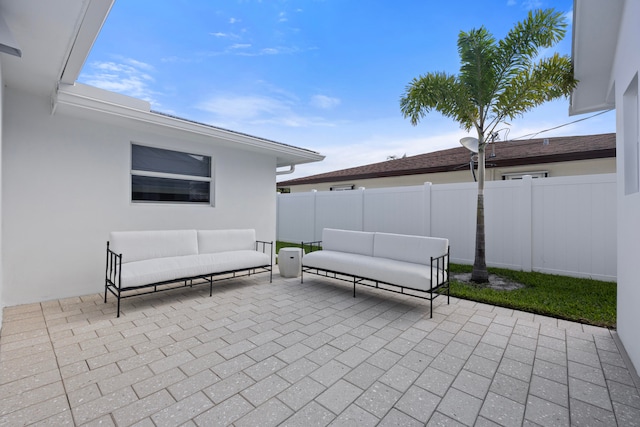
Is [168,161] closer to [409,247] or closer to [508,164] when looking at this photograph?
[409,247]

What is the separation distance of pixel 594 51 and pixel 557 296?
3572mm

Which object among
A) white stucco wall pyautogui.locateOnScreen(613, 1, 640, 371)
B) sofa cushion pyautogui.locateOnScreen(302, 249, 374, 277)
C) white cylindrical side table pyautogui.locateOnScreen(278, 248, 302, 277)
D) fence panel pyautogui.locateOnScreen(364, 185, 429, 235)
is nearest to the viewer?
white stucco wall pyautogui.locateOnScreen(613, 1, 640, 371)

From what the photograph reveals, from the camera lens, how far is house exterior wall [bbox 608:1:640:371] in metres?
2.53

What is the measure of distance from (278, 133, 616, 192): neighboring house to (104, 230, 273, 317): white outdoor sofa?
306 inches

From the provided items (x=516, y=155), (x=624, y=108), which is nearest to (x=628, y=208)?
(x=624, y=108)

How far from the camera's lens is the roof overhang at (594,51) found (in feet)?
9.59

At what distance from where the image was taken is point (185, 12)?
5516 millimetres

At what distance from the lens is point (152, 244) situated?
4.86 m

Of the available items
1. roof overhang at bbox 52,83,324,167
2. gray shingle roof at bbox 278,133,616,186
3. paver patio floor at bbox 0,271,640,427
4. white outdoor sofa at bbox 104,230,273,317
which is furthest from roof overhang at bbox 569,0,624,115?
white outdoor sofa at bbox 104,230,273,317

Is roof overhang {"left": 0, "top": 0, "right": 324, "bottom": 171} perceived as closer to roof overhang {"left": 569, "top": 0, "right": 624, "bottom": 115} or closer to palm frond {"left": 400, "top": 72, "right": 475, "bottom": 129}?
palm frond {"left": 400, "top": 72, "right": 475, "bottom": 129}

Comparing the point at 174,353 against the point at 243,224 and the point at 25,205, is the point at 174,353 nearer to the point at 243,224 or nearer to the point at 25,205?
the point at 25,205

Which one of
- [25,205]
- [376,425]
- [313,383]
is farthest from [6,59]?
[376,425]

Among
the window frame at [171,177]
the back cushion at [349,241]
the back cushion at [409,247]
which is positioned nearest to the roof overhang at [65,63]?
the window frame at [171,177]

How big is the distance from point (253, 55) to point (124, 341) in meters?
6.95
